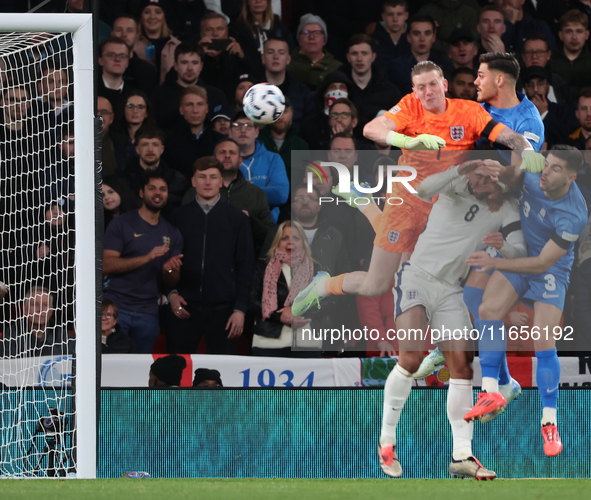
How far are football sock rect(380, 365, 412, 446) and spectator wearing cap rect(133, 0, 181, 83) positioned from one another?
3.03 metres

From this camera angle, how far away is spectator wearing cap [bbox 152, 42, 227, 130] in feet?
20.3

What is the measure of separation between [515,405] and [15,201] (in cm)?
326

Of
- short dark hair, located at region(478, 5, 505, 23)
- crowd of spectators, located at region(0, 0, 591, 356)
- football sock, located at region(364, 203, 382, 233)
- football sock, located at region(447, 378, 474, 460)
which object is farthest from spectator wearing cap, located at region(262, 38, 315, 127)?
football sock, located at region(447, 378, 474, 460)

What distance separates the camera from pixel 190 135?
6070mm

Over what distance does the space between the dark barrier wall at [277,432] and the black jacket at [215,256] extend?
75 cm

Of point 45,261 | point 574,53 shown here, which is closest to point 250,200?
point 45,261

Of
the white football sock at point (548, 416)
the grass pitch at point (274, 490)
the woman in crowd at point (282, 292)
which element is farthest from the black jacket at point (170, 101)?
the white football sock at point (548, 416)

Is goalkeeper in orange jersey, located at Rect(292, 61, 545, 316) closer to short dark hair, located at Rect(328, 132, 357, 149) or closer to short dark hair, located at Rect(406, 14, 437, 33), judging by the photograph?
short dark hair, located at Rect(328, 132, 357, 149)

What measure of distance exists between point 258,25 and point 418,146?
2.03 m

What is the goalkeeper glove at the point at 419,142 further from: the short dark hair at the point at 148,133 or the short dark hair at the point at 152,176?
the short dark hair at the point at 148,133

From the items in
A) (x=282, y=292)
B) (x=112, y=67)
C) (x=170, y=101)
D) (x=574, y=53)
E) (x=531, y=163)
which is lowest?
(x=282, y=292)

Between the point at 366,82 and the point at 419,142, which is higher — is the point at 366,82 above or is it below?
above

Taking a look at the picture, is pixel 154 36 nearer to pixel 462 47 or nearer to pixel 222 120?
pixel 222 120

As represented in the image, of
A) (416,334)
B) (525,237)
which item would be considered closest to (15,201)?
(416,334)
